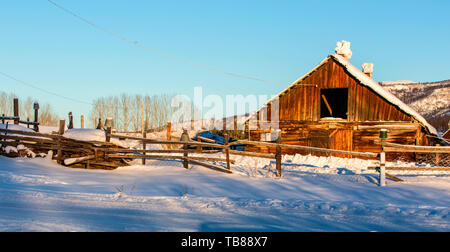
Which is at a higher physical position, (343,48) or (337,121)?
(343,48)

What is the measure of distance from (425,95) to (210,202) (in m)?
158

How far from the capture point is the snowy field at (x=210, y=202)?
624cm

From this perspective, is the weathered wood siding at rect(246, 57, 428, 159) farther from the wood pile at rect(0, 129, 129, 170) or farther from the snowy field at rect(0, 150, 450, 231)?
the wood pile at rect(0, 129, 129, 170)

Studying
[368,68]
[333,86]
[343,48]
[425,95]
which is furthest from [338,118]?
[425,95]

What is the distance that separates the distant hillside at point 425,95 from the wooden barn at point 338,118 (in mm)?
110361

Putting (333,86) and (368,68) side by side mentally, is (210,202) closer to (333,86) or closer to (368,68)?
(333,86)

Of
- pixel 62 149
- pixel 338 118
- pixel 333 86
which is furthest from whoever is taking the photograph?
pixel 338 118

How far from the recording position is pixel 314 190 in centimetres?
1047

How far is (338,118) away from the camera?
22562 millimetres

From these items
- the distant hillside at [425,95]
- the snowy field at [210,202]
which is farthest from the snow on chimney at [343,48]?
the distant hillside at [425,95]

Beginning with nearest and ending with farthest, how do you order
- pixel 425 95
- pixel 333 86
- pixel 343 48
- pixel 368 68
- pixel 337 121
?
pixel 333 86, pixel 337 121, pixel 343 48, pixel 368 68, pixel 425 95

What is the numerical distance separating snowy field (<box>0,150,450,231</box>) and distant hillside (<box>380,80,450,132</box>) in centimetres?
12312

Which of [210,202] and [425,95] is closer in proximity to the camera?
[210,202]

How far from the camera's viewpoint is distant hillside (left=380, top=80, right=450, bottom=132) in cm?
13112
